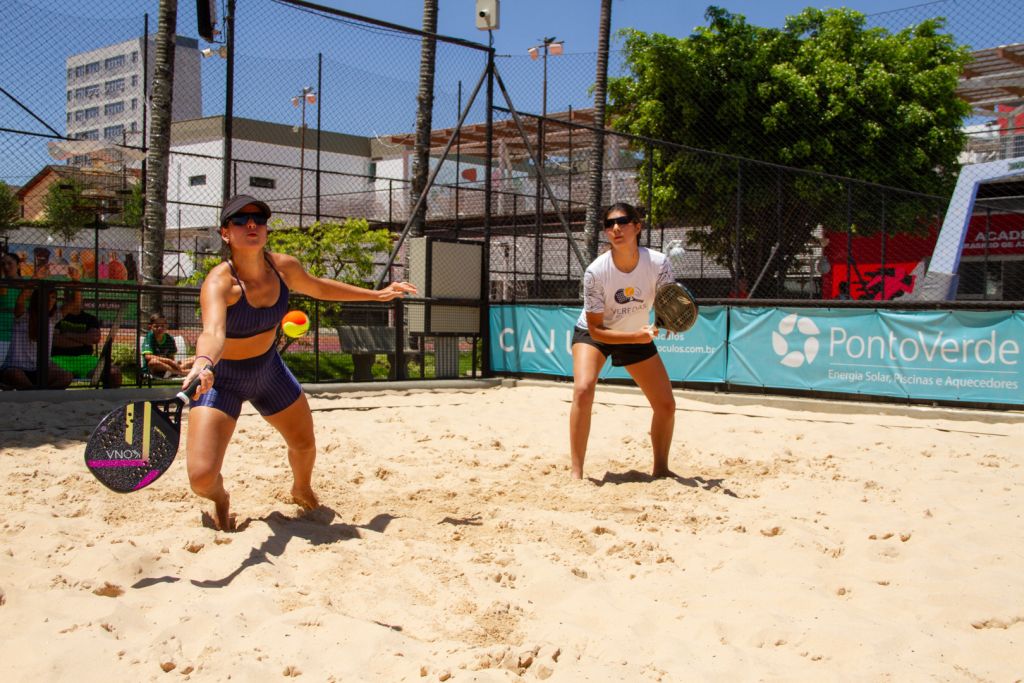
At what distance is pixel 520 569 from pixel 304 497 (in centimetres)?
140

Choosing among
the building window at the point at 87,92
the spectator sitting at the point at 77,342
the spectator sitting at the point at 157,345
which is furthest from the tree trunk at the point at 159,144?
the building window at the point at 87,92

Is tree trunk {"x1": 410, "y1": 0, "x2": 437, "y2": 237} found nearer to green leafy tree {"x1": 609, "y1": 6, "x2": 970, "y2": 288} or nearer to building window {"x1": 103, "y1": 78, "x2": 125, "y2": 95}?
building window {"x1": 103, "y1": 78, "x2": 125, "y2": 95}

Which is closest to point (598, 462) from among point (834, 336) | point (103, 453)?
point (103, 453)

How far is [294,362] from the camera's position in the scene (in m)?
10.9

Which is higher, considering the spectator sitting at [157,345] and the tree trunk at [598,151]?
the tree trunk at [598,151]

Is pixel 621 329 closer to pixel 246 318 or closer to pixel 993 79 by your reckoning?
pixel 246 318

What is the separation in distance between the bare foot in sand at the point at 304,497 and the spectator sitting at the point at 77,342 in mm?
5192

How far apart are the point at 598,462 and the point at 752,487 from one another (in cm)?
123

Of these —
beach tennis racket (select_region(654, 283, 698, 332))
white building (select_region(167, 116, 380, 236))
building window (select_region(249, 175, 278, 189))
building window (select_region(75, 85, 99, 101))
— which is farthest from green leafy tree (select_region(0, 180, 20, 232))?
beach tennis racket (select_region(654, 283, 698, 332))

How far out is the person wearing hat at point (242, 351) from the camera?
4047mm

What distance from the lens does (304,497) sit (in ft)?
15.6

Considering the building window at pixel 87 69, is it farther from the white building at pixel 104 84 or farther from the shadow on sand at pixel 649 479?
the shadow on sand at pixel 649 479

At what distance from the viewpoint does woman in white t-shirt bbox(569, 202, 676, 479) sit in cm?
577

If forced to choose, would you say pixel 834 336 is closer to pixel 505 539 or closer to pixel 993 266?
pixel 505 539
